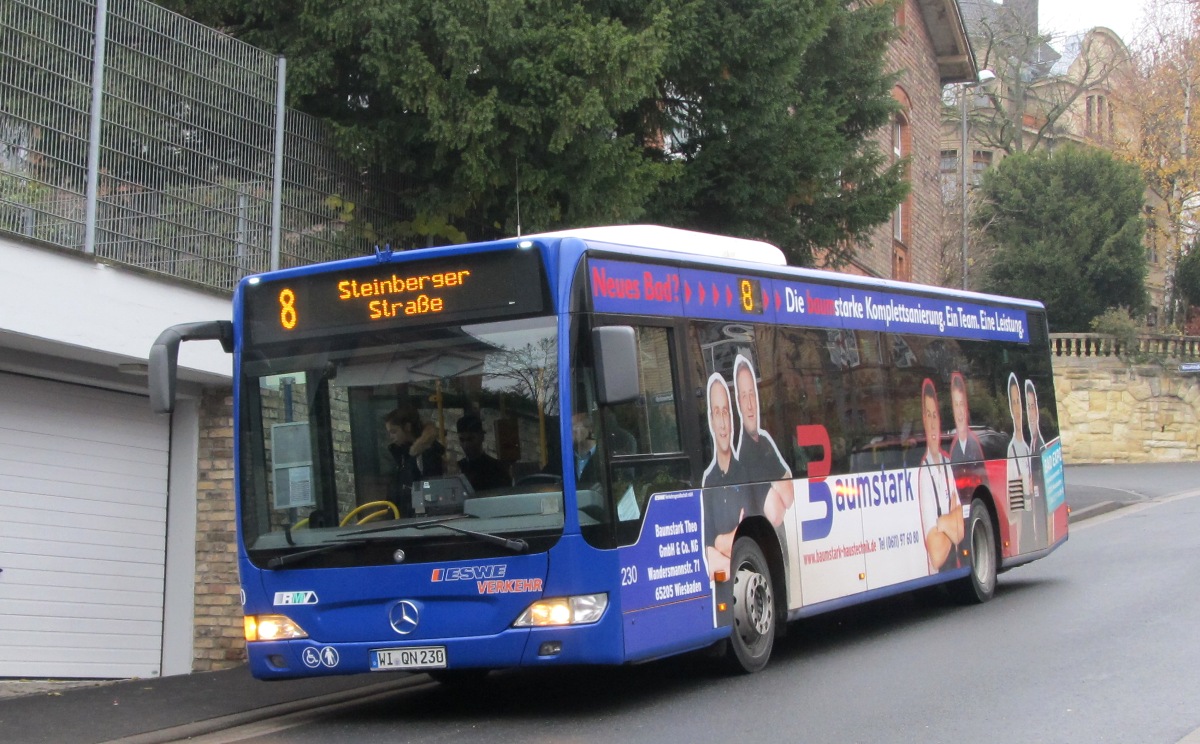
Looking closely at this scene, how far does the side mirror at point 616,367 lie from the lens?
8.20 meters

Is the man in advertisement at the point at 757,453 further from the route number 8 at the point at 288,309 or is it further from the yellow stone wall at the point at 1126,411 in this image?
the yellow stone wall at the point at 1126,411

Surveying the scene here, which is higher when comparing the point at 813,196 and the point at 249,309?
the point at 813,196

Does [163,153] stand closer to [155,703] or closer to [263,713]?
[155,703]

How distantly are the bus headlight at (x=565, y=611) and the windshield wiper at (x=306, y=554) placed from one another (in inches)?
44.6

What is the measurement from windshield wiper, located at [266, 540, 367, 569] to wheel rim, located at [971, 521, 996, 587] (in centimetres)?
730

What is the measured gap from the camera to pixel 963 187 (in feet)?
118

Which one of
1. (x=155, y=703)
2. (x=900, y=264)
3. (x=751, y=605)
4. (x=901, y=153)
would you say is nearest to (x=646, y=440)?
(x=751, y=605)

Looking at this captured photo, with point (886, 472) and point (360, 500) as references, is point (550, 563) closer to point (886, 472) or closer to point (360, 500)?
point (360, 500)

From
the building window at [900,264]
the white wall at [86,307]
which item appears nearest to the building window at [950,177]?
the building window at [900,264]

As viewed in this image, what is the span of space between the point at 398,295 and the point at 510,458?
1.25 m

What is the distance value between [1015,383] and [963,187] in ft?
71.3

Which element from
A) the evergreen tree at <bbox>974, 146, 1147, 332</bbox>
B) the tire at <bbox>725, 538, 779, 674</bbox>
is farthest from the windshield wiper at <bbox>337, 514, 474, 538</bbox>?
the evergreen tree at <bbox>974, 146, 1147, 332</bbox>

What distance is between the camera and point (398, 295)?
8781 mm

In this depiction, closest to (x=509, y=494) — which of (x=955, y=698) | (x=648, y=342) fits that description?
(x=648, y=342)
